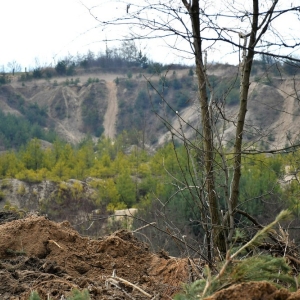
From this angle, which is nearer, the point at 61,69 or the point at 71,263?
the point at 71,263

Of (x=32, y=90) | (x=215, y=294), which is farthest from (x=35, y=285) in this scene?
(x=32, y=90)

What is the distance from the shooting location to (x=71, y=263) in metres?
4.59

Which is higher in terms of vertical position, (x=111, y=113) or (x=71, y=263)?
(x=71, y=263)

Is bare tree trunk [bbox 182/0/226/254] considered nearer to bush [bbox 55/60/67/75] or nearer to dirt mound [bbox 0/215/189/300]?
dirt mound [bbox 0/215/189/300]

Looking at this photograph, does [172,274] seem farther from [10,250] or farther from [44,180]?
[44,180]

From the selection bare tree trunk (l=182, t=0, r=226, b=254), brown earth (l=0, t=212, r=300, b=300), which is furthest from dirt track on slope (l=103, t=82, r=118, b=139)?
bare tree trunk (l=182, t=0, r=226, b=254)

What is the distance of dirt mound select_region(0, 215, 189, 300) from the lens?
141 inches

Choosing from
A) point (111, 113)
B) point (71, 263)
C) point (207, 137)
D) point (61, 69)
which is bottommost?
point (111, 113)

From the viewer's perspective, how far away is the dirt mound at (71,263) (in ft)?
11.7

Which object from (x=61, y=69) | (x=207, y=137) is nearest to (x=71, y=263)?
(x=207, y=137)

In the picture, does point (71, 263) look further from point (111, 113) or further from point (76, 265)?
point (111, 113)

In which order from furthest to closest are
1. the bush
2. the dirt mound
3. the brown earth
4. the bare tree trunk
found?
the bush → the bare tree trunk → the dirt mound → the brown earth

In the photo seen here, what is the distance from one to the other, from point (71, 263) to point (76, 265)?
0.24ft

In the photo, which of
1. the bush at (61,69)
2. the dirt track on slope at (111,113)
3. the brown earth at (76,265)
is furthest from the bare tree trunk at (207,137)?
the bush at (61,69)
